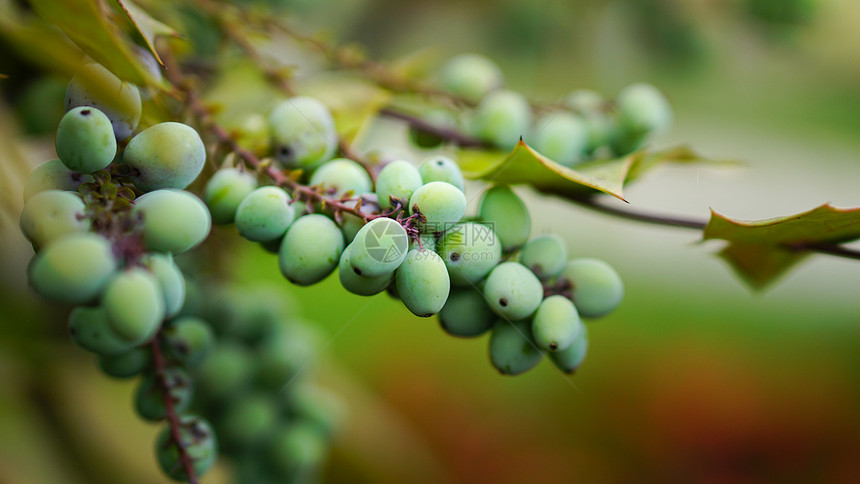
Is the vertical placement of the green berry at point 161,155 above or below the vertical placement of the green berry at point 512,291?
below

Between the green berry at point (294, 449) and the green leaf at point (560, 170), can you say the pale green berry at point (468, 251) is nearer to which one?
the green leaf at point (560, 170)

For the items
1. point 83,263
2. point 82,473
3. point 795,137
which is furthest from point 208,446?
point 795,137

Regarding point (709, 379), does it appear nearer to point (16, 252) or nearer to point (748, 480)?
point (748, 480)

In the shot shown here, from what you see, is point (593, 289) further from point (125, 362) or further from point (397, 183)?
point (125, 362)

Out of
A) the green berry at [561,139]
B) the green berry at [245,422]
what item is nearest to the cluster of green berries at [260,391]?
the green berry at [245,422]

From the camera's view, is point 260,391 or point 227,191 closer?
point 227,191

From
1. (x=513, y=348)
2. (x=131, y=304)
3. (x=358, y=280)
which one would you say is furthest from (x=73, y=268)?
(x=513, y=348)

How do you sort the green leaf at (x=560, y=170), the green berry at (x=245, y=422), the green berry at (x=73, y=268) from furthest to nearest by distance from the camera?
the green berry at (x=245, y=422)
the green leaf at (x=560, y=170)
the green berry at (x=73, y=268)
